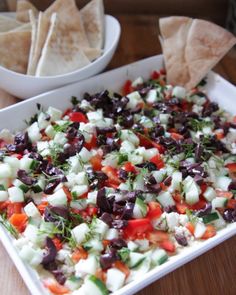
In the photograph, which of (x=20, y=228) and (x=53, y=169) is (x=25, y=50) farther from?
(x=20, y=228)

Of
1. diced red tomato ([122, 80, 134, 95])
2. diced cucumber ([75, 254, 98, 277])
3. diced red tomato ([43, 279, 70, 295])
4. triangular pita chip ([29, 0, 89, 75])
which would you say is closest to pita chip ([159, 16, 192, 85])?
diced red tomato ([122, 80, 134, 95])

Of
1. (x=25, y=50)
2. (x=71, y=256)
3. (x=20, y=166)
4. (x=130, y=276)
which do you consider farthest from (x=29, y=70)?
(x=130, y=276)

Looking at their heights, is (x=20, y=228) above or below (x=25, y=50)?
below

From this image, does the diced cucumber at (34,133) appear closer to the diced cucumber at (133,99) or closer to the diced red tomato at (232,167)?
the diced cucumber at (133,99)

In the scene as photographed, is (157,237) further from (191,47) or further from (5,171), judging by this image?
(191,47)

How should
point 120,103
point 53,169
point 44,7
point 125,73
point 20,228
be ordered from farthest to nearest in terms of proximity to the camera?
point 44,7 < point 125,73 < point 120,103 < point 53,169 < point 20,228

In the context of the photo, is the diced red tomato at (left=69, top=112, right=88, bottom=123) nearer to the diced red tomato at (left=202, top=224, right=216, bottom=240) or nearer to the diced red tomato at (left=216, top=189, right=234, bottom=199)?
the diced red tomato at (left=216, top=189, right=234, bottom=199)

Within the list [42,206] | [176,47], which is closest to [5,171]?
[42,206]

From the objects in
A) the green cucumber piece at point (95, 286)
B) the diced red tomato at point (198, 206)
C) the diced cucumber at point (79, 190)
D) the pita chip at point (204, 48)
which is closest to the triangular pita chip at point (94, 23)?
the pita chip at point (204, 48)
